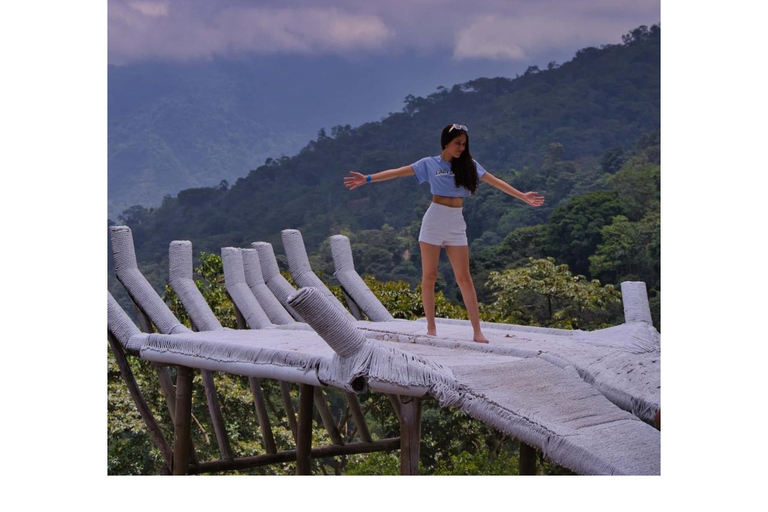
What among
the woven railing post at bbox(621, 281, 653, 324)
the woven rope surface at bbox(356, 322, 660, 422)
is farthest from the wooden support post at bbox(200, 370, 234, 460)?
the woven railing post at bbox(621, 281, 653, 324)

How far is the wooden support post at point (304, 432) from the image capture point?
597 cm

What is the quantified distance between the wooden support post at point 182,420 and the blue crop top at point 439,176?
1735mm

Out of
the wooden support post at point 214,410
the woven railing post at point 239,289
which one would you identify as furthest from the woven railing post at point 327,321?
the woven railing post at point 239,289

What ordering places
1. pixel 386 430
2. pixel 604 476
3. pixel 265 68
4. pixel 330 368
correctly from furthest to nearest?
pixel 265 68
pixel 386 430
pixel 330 368
pixel 604 476

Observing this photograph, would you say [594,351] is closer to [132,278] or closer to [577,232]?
[132,278]

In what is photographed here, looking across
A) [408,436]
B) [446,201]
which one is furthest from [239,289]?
[408,436]

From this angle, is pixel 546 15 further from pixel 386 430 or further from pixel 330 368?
pixel 330 368

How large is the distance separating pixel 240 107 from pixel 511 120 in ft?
30.8

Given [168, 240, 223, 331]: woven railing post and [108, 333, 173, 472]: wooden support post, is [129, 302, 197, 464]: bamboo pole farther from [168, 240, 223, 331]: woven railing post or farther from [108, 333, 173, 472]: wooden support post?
[168, 240, 223, 331]: woven railing post

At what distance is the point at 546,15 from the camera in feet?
97.8

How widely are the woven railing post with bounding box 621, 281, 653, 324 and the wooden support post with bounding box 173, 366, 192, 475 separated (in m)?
2.70

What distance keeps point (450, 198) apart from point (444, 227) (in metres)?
0.19

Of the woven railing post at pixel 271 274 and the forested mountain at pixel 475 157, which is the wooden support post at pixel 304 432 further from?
the forested mountain at pixel 475 157
